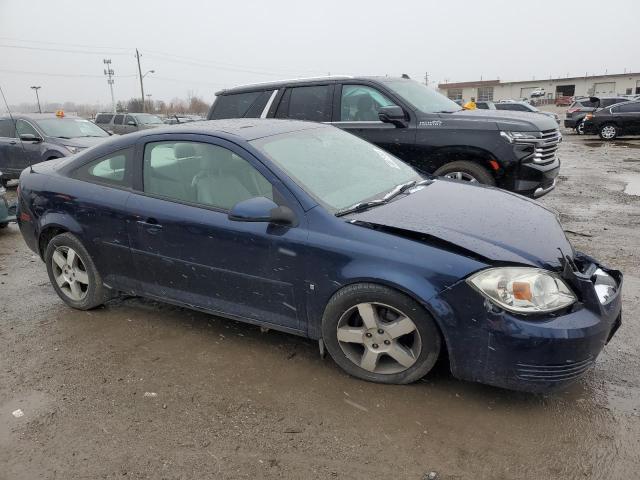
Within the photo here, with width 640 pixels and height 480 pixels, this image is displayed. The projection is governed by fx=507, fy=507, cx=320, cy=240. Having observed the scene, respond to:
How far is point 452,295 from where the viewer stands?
8.76ft

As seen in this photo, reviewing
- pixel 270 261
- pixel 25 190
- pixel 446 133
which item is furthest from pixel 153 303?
pixel 446 133

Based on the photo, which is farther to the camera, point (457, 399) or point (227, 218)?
point (227, 218)

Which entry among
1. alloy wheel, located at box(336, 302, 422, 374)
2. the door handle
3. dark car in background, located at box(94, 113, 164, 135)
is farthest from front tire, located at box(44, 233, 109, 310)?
dark car in background, located at box(94, 113, 164, 135)

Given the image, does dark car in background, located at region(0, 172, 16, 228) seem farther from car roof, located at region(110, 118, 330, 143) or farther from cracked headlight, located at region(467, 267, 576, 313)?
cracked headlight, located at region(467, 267, 576, 313)

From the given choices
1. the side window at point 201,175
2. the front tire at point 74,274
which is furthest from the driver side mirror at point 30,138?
the side window at point 201,175

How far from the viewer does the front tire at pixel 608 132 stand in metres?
20.0

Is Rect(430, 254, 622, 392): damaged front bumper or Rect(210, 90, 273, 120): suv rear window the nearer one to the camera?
A: Rect(430, 254, 622, 392): damaged front bumper

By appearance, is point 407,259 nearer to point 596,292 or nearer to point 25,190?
point 596,292

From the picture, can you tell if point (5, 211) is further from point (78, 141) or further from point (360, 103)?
point (360, 103)

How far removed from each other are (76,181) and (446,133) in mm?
4149

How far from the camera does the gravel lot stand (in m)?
2.44

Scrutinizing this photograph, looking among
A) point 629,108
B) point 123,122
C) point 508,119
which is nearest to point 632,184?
point 508,119

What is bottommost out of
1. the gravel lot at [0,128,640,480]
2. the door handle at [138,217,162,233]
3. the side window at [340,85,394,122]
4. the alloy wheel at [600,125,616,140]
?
the alloy wheel at [600,125,616,140]

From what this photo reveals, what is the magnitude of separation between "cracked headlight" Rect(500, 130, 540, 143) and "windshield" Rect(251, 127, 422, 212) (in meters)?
2.30
